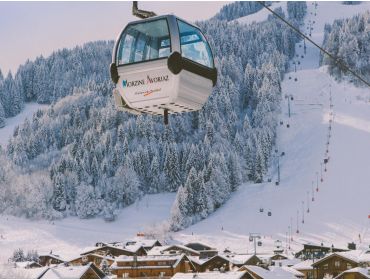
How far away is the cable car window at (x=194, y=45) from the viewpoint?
26.9 ft

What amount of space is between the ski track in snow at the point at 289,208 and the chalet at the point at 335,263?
15.2m

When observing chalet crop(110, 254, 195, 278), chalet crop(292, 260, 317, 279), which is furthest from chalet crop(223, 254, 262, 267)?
chalet crop(110, 254, 195, 278)

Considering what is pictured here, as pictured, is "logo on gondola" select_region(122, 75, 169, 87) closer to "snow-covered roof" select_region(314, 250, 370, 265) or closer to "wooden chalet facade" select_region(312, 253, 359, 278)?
"snow-covered roof" select_region(314, 250, 370, 265)

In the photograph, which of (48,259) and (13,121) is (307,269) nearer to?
(48,259)

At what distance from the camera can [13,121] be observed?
16850 centimetres

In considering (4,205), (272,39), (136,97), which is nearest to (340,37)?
(272,39)

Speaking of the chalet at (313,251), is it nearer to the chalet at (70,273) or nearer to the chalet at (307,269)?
the chalet at (307,269)

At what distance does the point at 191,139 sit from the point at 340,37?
45630 mm

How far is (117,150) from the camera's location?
121438mm

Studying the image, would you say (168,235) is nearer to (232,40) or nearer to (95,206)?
(95,206)

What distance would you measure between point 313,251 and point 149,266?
1920 centimetres

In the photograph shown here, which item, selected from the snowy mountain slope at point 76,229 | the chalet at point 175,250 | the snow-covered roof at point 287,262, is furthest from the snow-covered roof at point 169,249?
the snowy mountain slope at point 76,229

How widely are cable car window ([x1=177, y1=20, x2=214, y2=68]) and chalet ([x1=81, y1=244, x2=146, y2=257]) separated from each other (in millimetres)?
63819

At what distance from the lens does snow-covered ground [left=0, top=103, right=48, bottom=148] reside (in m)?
154
